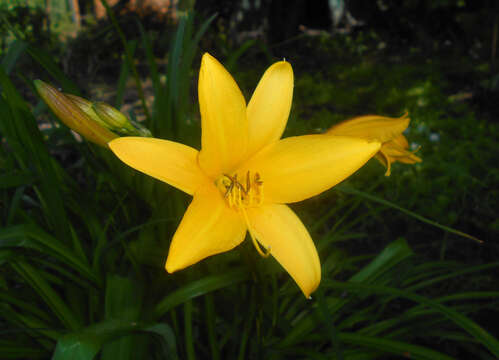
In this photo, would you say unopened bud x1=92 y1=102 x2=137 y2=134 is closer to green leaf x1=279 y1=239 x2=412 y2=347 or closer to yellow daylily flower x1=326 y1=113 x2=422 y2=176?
yellow daylily flower x1=326 y1=113 x2=422 y2=176

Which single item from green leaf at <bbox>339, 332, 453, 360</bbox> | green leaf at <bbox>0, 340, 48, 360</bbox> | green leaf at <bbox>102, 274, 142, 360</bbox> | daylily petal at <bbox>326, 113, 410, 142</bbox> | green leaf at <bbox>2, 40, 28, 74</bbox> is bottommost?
green leaf at <bbox>339, 332, 453, 360</bbox>

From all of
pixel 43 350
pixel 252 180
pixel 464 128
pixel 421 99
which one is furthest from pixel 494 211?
pixel 43 350

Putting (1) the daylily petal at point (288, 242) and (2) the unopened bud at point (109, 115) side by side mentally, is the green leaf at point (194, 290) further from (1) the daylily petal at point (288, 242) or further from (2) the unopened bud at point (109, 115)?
(2) the unopened bud at point (109, 115)

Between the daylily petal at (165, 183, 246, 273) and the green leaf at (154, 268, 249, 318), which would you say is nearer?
the daylily petal at (165, 183, 246, 273)

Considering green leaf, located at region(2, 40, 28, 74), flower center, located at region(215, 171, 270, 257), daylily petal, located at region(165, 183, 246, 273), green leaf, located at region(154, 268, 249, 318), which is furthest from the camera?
green leaf, located at region(2, 40, 28, 74)

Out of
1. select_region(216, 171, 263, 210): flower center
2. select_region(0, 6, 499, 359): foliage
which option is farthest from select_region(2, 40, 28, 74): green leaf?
select_region(216, 171, 263, 210): flower center

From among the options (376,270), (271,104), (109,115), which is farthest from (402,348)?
(109,115)
